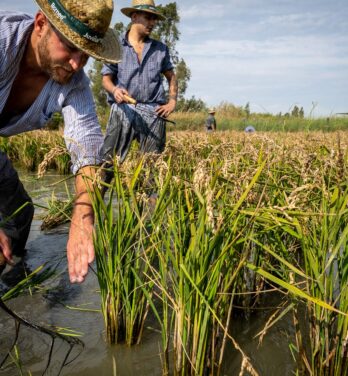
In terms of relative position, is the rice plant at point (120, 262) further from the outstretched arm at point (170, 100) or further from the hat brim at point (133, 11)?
the hat brim at point (133, 11)

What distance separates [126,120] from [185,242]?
250 cm

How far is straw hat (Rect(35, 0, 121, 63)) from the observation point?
1849 millimetres

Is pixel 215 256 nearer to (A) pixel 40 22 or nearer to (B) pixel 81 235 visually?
(B) pixel 81 235

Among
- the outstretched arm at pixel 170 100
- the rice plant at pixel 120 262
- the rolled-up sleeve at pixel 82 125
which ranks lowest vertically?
the rice plant at pixel 120 262

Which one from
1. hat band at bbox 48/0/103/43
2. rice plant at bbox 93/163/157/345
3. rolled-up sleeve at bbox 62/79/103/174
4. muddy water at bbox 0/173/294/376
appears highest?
hat band at bbox 48/0/103/43

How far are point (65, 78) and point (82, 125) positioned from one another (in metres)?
0.32

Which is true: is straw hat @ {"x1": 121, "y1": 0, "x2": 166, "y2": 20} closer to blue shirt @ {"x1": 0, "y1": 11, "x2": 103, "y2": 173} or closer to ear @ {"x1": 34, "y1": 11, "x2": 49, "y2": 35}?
blue shirt @ {"x1": 0, "y1": 11, "x2": 103, "y2": 173}

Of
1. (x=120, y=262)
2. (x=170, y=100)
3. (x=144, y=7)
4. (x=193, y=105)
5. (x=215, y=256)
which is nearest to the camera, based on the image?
(x=215, y=256)

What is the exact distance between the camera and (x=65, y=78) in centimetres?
210

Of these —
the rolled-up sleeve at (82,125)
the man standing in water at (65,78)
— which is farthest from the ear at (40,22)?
the rolled-up sleeve at (82,125)

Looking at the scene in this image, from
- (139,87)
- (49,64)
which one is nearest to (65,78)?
(49,64)

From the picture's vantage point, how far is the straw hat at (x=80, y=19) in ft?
6.07

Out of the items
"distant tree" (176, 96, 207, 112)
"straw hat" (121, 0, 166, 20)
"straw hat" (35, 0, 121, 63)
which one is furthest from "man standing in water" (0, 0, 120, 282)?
"distant tree" (176, 96, 207, 112)

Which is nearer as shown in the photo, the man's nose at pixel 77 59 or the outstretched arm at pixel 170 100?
the man's nose at pixel 77 59
